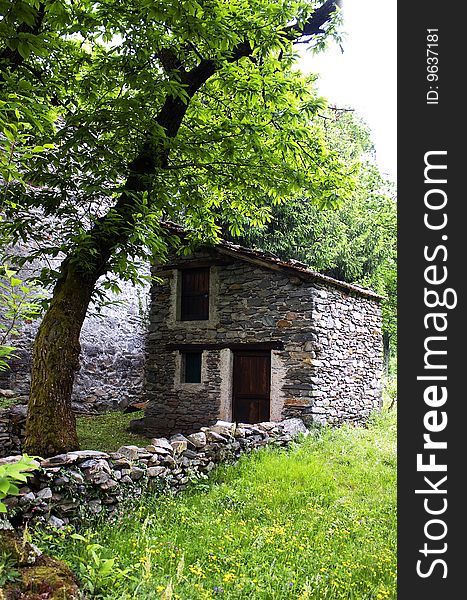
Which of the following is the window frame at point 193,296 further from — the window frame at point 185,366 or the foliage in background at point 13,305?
the foliage in background at point 13,305

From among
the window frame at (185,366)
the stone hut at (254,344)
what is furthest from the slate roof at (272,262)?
the window frame at (185,366)

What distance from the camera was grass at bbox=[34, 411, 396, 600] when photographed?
4.57 metres

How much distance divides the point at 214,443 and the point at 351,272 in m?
12.9

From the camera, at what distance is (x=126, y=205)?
24.1ft

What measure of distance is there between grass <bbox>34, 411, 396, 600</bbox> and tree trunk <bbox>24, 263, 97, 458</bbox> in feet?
4.72

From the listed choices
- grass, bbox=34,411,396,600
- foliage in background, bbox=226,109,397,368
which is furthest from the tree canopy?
foliage in background, bbox=226,109,397,368

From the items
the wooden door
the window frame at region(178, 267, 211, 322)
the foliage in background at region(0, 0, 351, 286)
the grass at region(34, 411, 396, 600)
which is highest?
the foliage in background at region(0, 0, 351, 286)

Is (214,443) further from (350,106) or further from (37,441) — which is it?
(350,106)

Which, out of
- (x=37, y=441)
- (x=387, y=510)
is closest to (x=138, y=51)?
(x=37, y=441)

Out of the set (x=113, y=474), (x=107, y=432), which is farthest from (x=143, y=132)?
(x=107, y=432)

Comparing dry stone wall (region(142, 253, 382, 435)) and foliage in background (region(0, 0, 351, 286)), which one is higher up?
foliage in background (region(0, 0, 351, 286))

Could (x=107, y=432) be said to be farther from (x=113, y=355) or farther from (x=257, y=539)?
(x=257, y=539)

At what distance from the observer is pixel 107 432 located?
12977mm

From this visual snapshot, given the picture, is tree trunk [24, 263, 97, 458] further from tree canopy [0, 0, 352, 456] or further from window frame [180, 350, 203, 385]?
window frame [180, 350, 203, 385]
